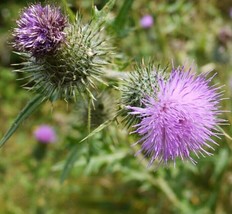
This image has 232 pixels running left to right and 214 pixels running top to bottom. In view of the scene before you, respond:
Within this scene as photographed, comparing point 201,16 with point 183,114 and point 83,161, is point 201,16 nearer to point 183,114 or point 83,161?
point 83,161

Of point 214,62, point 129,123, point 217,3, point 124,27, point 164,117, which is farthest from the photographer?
point 217,3

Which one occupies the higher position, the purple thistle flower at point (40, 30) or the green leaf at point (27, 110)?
the purple thistle flower at point (40, 30)

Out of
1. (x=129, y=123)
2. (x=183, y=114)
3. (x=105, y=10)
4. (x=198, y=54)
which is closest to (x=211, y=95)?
(x=183, y=114)

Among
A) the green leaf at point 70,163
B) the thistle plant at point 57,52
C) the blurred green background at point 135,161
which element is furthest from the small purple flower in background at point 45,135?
the thistle plant at point 57,52

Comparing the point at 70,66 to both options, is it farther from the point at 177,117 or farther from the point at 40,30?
the point at 177,117

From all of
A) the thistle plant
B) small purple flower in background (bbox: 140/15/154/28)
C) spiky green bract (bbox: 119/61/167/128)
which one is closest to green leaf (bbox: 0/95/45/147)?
the thistle plant

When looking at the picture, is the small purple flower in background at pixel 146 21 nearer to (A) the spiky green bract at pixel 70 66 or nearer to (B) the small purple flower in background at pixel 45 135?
(B) the small purple flower in background at pixel 45 135
